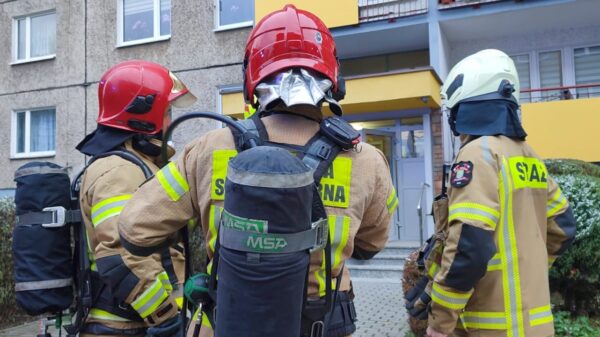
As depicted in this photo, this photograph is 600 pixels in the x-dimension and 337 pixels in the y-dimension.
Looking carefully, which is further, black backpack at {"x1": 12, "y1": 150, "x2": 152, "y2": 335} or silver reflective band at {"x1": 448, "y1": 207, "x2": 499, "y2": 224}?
black backpack at {"x1": 12, "y1": 150, "x2": 152, "y2": 335}

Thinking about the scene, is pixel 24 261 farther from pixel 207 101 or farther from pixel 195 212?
pixel 207 101

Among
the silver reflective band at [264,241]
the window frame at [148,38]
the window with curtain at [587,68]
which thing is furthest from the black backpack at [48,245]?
the window frame at [148,38]

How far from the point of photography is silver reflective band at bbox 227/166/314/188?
4.42 ft

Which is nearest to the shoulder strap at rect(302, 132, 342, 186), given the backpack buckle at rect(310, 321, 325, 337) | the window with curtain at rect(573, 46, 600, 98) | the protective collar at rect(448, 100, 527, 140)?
the backpack buckle at rect(310, 321, 325, 337)

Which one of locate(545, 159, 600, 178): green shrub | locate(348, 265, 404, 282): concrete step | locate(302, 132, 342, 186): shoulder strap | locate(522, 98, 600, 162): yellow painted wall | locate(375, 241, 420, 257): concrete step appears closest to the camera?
locate(302, 132, 342, 186): shoulder strap

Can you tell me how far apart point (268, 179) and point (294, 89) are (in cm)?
46

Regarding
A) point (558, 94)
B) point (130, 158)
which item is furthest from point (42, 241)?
point (558, 94)

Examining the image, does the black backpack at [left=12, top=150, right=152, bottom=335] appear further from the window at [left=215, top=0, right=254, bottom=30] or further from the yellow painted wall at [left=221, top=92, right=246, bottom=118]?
the window at [left=215, top=0, right=254, bottom=30]

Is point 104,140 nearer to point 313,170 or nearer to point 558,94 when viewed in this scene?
point 313,170

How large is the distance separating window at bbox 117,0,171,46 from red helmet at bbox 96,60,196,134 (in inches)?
441

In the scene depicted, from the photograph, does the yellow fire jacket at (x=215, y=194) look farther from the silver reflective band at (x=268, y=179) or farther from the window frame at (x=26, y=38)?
the window frame at (x=26, y=38)

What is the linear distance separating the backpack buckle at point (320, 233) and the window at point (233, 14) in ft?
38.0

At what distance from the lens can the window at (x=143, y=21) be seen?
45.0 ft

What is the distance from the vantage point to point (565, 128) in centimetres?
911
